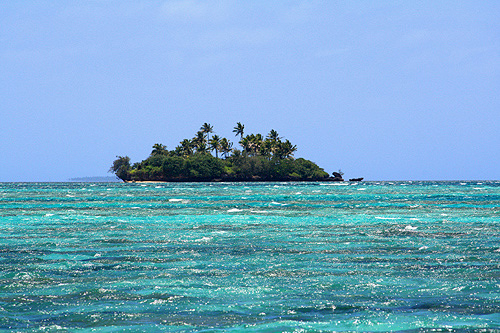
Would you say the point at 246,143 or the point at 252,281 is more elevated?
the point at 246,143

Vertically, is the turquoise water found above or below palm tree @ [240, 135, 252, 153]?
below

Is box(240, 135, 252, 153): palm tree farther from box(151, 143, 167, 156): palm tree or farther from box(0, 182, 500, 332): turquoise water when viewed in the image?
box(0, 182, 500, 332): turquoise water

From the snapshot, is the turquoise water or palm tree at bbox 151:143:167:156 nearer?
the turquoise water

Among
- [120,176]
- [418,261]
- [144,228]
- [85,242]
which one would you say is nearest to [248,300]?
[418,261]

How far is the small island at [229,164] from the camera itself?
14850cm

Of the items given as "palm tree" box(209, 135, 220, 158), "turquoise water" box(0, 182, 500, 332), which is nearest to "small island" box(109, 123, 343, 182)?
"palm tree" box(209, 135, 220, 158)

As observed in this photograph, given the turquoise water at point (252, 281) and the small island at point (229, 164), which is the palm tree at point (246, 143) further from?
the turquoise water at point (252, 281)

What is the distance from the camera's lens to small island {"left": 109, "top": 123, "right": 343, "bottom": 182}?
487ft

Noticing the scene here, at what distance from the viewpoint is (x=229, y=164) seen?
513 feet

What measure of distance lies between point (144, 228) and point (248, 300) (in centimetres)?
1395

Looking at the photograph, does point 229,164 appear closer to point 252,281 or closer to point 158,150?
point 158,150

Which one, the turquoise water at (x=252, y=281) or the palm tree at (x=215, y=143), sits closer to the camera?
the turquoise water at (x=252, y=281)

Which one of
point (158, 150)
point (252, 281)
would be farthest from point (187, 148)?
point (252, 281)

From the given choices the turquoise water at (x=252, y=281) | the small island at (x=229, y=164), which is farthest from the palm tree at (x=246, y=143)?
the turquoise water at (x=252, y=281)
